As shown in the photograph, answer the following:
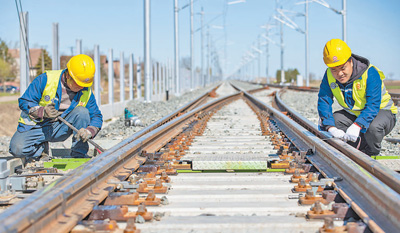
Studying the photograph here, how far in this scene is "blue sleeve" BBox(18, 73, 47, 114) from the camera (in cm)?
522

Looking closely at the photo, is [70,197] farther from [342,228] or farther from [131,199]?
[342,228]

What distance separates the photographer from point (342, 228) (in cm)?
250

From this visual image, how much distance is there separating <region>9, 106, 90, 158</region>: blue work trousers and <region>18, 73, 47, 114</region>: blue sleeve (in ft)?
1.06

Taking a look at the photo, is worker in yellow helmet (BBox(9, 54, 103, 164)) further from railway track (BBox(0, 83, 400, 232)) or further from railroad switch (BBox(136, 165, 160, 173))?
railroad switch (BBox(136, 165, 160, 173))

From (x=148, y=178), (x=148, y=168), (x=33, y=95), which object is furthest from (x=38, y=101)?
(x=148, y=178)

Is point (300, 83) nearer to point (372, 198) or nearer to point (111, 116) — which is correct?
point (111, 116)

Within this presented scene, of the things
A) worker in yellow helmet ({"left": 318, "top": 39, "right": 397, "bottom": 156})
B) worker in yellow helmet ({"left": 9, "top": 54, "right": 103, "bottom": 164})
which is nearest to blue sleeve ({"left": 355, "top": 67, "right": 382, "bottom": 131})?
worker in yellow helmet ({"left": 318, "top": 39, "right": 397, "bottom": 156})

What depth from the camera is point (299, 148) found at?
5188 mm

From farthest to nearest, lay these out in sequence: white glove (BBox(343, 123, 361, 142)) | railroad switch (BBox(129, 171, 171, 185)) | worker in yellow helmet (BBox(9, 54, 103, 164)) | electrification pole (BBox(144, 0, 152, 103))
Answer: electrification pole (BBox(144, 0, 152, 103)) < worker in yellow helmet (BBox(9, 54, 103, 164)) < white glove (BBox(343, 123, 361, 142)) < railroad switch (BBox(129, 171, 171, 185))

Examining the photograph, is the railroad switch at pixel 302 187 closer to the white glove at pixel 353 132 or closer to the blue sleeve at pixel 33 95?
the white glove at pixel 353 132

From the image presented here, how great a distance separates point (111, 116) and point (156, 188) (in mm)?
11934

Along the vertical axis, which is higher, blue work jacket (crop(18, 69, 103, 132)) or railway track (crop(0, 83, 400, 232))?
blue work jacket (crop(18, 69, 103, 132))

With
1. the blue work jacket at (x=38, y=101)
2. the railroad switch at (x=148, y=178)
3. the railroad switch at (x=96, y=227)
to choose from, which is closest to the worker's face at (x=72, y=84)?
the blue work jacket at (x=38, y=101)

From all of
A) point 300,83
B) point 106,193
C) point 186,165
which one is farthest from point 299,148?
point 300,83
